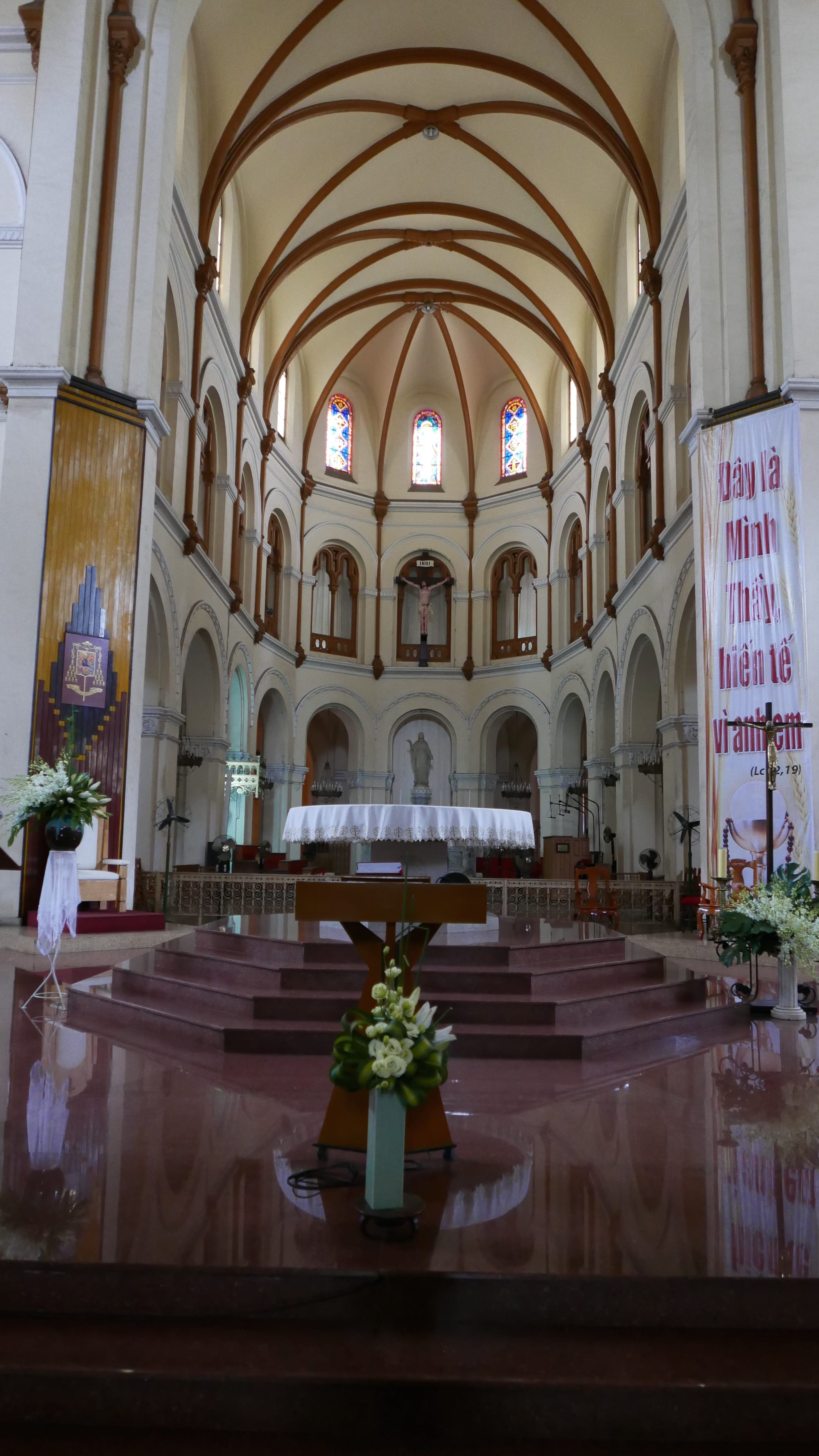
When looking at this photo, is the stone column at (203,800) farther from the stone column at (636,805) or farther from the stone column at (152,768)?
the stone column at (636,805)

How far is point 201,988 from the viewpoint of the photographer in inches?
227

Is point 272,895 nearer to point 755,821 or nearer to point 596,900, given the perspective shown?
point 596,900

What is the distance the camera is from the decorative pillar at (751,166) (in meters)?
11.5

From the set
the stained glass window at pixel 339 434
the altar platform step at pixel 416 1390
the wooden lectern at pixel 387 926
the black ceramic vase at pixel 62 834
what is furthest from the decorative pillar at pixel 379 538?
the altar platform step at pixel 416 1390

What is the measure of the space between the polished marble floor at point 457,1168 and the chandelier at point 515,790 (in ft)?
67.1

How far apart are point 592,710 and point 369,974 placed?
17.2 metres

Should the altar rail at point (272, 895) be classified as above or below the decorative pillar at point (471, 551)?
below

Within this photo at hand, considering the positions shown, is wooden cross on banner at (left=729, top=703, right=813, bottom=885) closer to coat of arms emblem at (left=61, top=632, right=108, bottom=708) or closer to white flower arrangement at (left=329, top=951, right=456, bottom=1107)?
white flower arrangement at (left=329, top=951, right=456, bottom=1107)

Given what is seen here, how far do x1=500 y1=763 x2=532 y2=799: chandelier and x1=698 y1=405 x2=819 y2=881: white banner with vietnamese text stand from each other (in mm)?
14120

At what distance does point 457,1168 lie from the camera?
3439 millimetres

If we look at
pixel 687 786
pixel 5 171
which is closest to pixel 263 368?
pixel 5 171

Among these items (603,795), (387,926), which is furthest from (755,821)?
(603,795)

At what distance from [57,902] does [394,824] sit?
96.3 inches

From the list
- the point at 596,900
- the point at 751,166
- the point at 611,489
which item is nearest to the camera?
the point at 751,166
